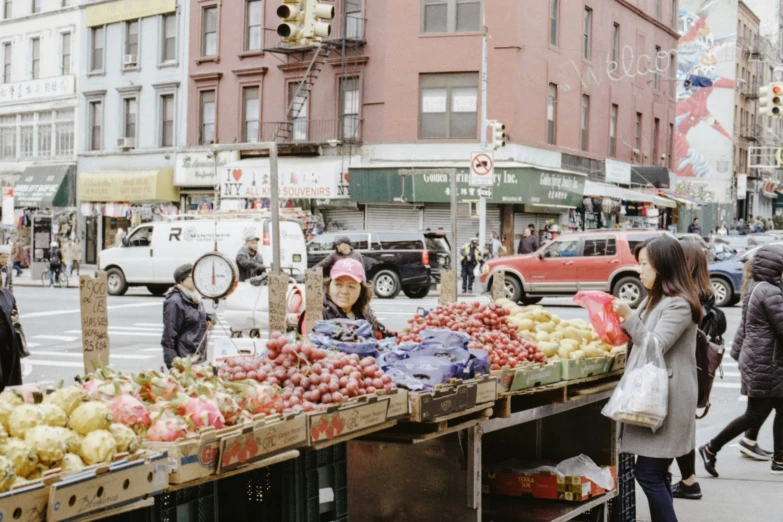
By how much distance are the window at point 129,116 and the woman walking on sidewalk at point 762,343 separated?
34.1 metres

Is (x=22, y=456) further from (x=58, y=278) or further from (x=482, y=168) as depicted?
(x=58, y=278)

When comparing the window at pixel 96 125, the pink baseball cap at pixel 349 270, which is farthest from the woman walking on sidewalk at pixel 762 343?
the window at pixel 96 125

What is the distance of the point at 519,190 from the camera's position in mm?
30391

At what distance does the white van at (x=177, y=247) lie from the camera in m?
24.3

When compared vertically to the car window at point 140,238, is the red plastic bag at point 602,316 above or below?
below

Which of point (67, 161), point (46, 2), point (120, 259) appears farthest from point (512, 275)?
point (46, 2)

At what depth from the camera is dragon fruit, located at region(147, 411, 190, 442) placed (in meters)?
3.44

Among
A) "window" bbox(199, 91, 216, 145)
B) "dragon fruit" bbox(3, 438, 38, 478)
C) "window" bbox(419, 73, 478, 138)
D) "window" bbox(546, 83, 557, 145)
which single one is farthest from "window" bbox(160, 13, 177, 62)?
"dragon fruit" bbox(3, 438, 38, 478)

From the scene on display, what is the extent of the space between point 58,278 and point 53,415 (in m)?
29.7

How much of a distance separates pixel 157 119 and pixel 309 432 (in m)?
35.5

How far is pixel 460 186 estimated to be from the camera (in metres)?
31.2

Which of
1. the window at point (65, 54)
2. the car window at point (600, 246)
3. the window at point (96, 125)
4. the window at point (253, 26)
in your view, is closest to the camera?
the car window at point (600, 246)

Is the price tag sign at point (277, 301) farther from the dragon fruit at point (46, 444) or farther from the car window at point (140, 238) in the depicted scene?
the car window at point (140, 238)

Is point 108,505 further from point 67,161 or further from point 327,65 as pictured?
point 67,161
